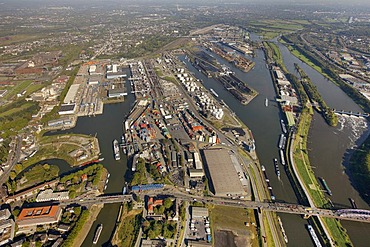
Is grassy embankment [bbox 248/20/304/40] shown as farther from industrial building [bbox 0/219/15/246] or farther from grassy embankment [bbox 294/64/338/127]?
industrial building [bbox 0/219/15/246]

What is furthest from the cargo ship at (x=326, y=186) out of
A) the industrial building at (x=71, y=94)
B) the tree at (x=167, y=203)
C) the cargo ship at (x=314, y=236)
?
the industrial building at (x=71, y=94)

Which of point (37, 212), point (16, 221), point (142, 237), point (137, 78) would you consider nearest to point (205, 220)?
point (142, 237)

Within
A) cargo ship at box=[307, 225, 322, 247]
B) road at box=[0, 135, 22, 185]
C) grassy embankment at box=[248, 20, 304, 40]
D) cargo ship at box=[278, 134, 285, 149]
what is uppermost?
grassy embankment at box=[248, 20, 304, 40]

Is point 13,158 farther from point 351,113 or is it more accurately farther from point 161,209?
point 351,113

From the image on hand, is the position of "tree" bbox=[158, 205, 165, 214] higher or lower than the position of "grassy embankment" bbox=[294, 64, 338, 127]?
lower

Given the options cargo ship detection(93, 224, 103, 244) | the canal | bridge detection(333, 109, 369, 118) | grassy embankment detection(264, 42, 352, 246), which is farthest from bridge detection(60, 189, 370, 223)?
bridge detection(333, 109, 369, 118)

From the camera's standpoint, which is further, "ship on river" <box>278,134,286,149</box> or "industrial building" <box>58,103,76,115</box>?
"industrial building" <box>58,103,76,115</box>

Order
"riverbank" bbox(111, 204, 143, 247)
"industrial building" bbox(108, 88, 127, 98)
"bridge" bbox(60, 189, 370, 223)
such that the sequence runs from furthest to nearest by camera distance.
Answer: "industrial building" bbox(108, 88, 127, 98) < "bridge" bbox(60, 189, 370, 223) < "riverbank" bbox(111, 204, 143, 247)

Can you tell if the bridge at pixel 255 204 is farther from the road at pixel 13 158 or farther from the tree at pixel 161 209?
the road at pixel 13 158

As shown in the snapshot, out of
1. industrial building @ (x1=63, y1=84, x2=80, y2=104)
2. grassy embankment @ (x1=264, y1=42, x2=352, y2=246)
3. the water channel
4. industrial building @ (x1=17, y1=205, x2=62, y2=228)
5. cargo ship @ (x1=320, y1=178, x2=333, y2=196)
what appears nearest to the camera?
grassy embankment @ (x1=264, y1=42, x2=352, y2=246)
